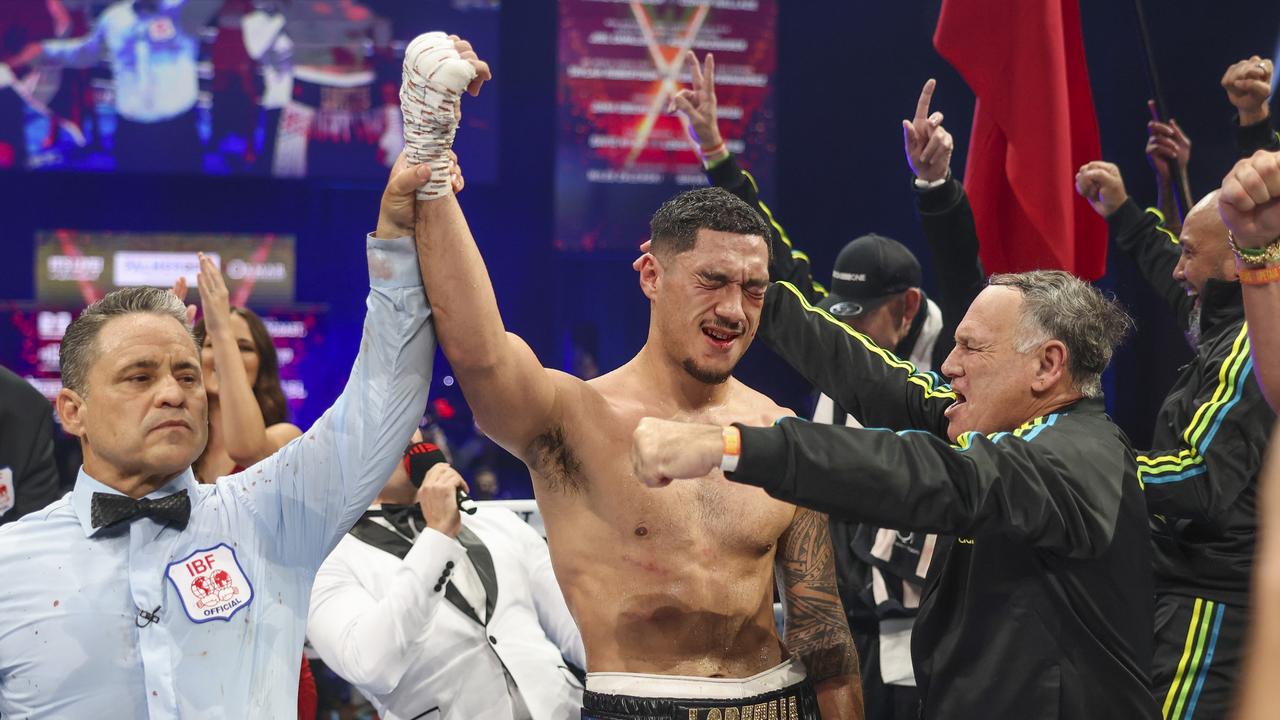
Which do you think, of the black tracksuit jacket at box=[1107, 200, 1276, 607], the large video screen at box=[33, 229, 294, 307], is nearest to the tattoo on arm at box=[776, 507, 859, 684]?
the black tracksuit jacket at box=[1107, 200, 1276, 607]

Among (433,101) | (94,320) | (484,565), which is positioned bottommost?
(484,565)

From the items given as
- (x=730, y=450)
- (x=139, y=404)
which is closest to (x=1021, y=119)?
(x=730, y=450)

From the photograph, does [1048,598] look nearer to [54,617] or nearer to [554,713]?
[554,713]

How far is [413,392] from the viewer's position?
6.58 ft

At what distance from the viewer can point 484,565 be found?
10.2 feet

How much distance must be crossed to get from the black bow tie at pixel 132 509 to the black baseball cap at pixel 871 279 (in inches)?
83.1

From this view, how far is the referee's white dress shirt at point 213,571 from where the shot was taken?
1916 millimetres

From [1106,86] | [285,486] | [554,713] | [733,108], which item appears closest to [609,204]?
[733,108]

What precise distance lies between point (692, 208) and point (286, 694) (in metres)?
1.24

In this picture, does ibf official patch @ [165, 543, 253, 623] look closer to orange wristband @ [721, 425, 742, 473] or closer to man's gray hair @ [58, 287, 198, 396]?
man's gray hair @ [58, 287, 198, 396]

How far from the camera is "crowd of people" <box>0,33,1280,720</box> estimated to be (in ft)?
6.28

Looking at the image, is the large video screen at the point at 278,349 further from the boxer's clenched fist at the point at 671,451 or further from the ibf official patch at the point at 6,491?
the boxer's clenched fist at the point at 671,451

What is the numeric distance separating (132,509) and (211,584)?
0.18 m

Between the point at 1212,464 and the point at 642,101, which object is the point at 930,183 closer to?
the point at 1212,464
